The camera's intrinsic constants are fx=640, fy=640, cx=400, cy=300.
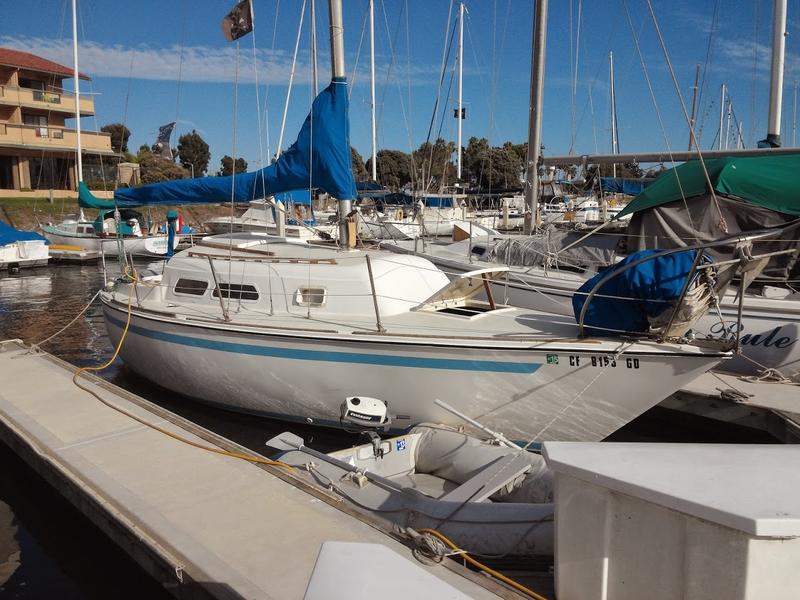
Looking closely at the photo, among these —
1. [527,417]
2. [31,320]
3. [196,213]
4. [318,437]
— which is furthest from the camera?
[196,213]

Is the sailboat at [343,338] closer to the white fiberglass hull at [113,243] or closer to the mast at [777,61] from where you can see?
the mast at [777,61]

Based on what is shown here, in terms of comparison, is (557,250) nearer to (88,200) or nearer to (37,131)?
(88,200)

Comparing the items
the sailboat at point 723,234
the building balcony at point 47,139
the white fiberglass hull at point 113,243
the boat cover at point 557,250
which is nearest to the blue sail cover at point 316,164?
the sailboat at point 723,234

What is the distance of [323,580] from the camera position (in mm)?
2514

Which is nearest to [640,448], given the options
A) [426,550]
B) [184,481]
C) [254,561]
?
[426,550]

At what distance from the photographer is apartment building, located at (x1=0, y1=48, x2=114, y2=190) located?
113 ft

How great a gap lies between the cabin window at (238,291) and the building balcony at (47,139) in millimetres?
27915

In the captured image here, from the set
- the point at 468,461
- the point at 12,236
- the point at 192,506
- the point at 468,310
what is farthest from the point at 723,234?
the point at 12,236

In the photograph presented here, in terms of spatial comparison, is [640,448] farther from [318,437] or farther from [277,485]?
[318,437]

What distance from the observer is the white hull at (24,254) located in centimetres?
2386

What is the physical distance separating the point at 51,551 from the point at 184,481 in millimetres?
1663

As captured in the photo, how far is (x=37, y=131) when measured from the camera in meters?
34.3

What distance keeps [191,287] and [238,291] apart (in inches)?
39.3

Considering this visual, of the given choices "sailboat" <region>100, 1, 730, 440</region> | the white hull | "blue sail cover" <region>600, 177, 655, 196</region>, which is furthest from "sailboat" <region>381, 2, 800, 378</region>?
the white hull
